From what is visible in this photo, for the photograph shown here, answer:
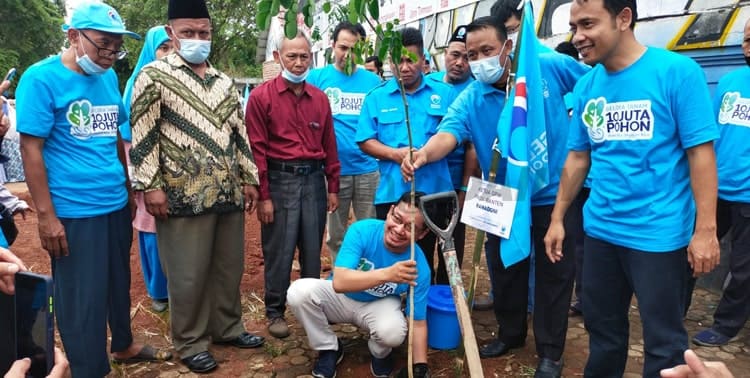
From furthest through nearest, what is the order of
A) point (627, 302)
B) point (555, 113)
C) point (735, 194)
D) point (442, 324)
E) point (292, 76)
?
point (292, 76), point (735, 194), point (442, 324), point (555, 113), point (627, 302)

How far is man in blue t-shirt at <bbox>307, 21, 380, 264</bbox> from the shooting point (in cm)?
447

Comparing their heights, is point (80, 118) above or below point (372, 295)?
above

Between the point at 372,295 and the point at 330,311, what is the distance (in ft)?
0.94

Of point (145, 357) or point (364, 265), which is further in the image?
point (145, 357)

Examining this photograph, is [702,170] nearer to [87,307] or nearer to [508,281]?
[508,281]

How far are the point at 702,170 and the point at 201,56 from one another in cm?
265

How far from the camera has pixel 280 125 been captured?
11.7 ft

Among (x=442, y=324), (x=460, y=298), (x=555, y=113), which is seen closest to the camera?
(x=460, y=298)

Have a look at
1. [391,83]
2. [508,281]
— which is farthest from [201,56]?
[508,281]

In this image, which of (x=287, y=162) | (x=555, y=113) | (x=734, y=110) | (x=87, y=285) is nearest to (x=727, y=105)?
(x=734, y=110)

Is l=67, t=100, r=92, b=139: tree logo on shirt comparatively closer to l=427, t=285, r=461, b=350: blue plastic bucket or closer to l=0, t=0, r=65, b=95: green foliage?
l=427, t=285, r=461, b=350: blue plastic bucket

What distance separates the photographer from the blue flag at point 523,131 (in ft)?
8.16

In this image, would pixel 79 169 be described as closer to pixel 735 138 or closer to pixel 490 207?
pixel 490 207

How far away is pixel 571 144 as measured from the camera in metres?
2.55
